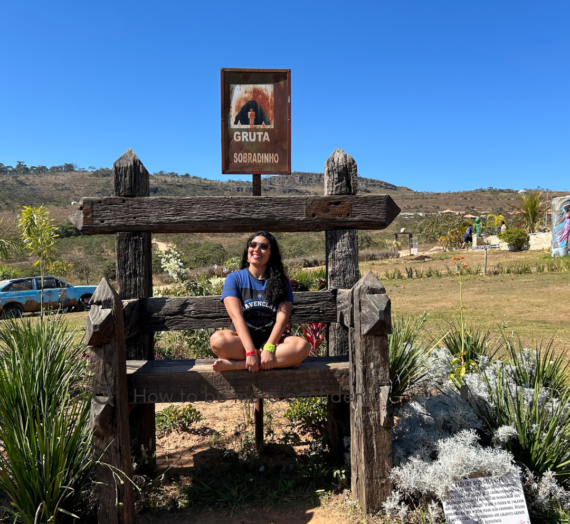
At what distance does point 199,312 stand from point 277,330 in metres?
0.78

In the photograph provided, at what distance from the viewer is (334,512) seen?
262cm

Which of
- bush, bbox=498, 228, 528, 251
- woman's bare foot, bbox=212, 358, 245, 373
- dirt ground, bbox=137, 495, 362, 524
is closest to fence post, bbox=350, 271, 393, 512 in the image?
dirt ground, bbox=137, 495, 362, 524

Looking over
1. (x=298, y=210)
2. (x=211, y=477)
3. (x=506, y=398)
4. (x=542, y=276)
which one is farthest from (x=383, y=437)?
(x=542, y=276)

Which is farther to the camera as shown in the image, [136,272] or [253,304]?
[136,272]

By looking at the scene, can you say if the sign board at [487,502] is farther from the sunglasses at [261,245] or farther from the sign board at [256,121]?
the sign board at [256,121]

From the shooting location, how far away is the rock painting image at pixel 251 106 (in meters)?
3.48

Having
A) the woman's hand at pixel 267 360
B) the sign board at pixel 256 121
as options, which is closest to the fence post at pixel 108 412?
the woman's hand at pixel 267 360

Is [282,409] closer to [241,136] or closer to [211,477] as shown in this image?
[211,477]

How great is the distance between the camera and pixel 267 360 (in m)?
2.59

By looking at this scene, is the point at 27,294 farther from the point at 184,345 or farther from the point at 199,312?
the point at 199,312


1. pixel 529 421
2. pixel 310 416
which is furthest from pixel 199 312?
pixel 529 421

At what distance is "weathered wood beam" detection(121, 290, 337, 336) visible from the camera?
3154 mm

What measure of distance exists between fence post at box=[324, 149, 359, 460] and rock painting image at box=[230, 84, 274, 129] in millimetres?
690

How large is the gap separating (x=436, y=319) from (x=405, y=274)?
8367 mm
